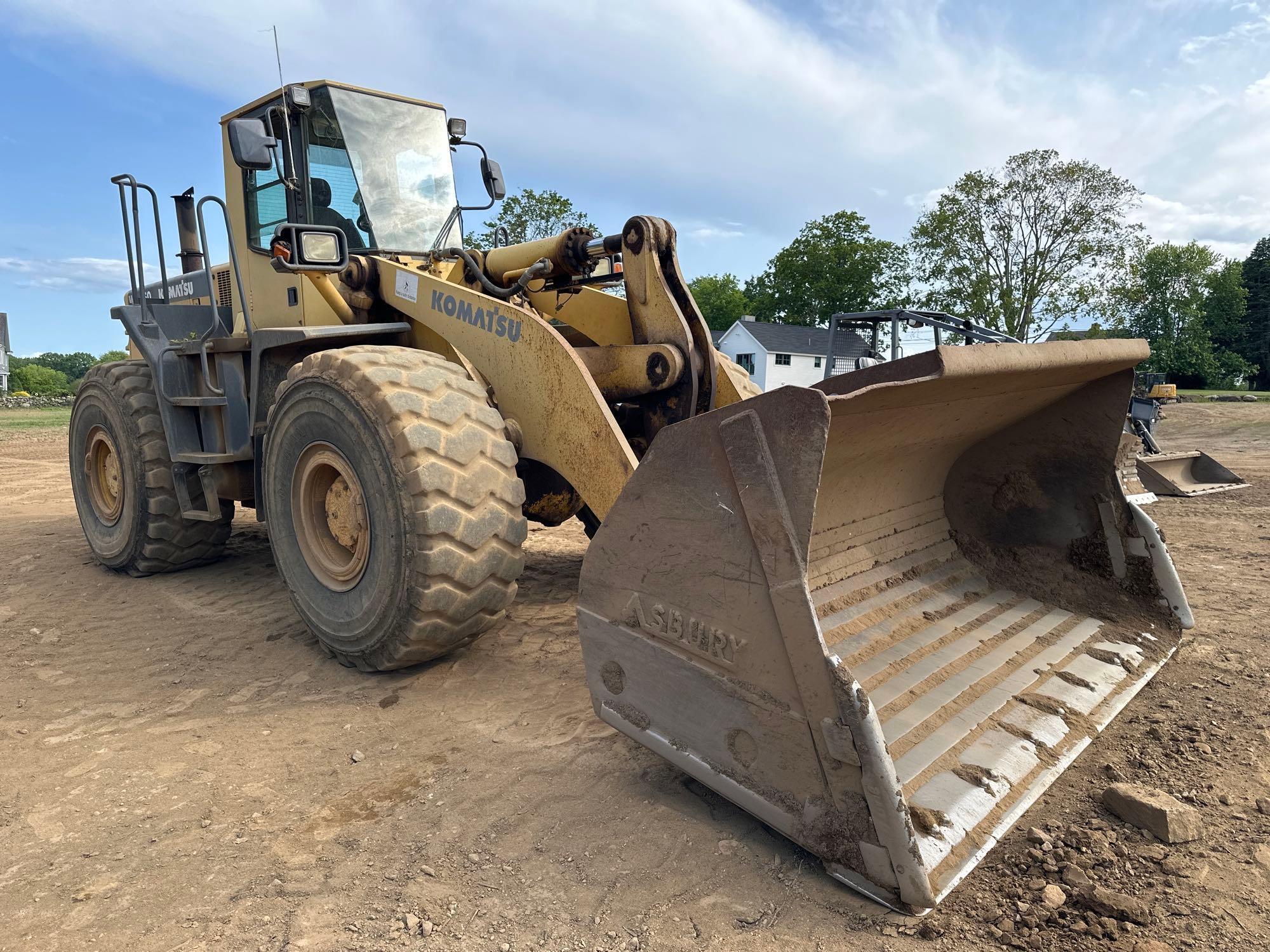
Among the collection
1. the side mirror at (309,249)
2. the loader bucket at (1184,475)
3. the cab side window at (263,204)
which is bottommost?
the loader bucket at (1184,475)

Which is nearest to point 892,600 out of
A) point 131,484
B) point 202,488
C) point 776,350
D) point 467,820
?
point 467,820

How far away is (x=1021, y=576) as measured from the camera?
351cm

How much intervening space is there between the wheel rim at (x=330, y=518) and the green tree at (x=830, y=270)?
134 ft

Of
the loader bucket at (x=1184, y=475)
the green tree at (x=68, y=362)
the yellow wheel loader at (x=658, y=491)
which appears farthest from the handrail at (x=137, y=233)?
the green tree at (x=68, y=362)

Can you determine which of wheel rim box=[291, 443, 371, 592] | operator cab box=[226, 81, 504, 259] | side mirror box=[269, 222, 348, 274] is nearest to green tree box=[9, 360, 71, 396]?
operator cab box=[226, 81, 504, 259]

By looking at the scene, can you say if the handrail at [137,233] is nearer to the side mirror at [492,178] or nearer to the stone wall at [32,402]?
the side mirror at [492,178]

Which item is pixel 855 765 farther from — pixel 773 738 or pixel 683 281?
pixel 683 281

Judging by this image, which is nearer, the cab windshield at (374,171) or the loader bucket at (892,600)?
the loader bucket at (892,600)

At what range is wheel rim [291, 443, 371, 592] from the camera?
141 inches

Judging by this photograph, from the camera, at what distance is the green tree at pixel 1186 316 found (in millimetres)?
39938

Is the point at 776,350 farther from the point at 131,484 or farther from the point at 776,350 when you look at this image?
the point at 131,484

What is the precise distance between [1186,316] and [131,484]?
5321 cm

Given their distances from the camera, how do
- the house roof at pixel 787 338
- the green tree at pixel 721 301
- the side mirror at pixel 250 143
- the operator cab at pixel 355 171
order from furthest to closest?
1. the green tree at pixel 721 301
2. the house roof at pixel 787 338
3. the operator cab at pixel 355 171
4. the side mirror at pixel 250 143

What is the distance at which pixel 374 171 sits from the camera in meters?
4.70
